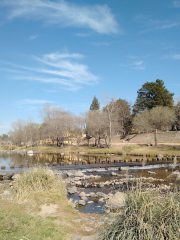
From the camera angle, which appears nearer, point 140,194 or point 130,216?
point 130,216

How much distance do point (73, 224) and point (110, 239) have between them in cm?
326

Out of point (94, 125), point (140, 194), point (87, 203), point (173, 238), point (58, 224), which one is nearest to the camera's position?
point (173, 238)

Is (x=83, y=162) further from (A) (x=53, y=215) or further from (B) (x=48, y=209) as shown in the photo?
(A) (x=53, y=215)

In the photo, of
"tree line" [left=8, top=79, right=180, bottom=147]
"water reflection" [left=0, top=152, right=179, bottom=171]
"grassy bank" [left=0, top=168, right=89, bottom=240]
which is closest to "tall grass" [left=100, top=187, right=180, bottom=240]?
"grassy bank" [left=0, top=168, right=89, bottom=240]

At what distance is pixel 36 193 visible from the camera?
9.25 meters

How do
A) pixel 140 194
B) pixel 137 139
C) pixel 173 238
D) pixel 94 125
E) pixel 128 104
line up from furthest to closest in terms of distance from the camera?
1. pixel 128 104
2. pixel 137 139
3. pixel 94 125
4. pixel 140 194
5. pixel 173 238

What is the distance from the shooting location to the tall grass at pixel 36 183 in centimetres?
948

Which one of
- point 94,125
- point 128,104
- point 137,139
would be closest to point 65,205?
point 94,125

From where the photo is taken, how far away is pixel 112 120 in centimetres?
5091

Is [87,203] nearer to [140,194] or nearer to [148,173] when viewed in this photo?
[140,194]

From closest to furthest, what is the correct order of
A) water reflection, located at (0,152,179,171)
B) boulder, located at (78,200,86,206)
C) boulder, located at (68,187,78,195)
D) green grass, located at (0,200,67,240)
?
green grass, located at (0,200,67,240) → boulder, located at (78,200,86,206) → boulder, located at (68,187,78,195) → water reflection, located at (0,152,179,171)

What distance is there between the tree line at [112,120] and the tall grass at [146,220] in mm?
37188

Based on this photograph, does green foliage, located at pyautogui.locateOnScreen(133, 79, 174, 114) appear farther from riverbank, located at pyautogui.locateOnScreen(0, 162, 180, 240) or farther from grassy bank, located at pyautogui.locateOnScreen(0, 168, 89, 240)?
grassy bank, located at pyautogui.locateOnScreen(0, 168, 89, 240)

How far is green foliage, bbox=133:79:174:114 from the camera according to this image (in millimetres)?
60156
